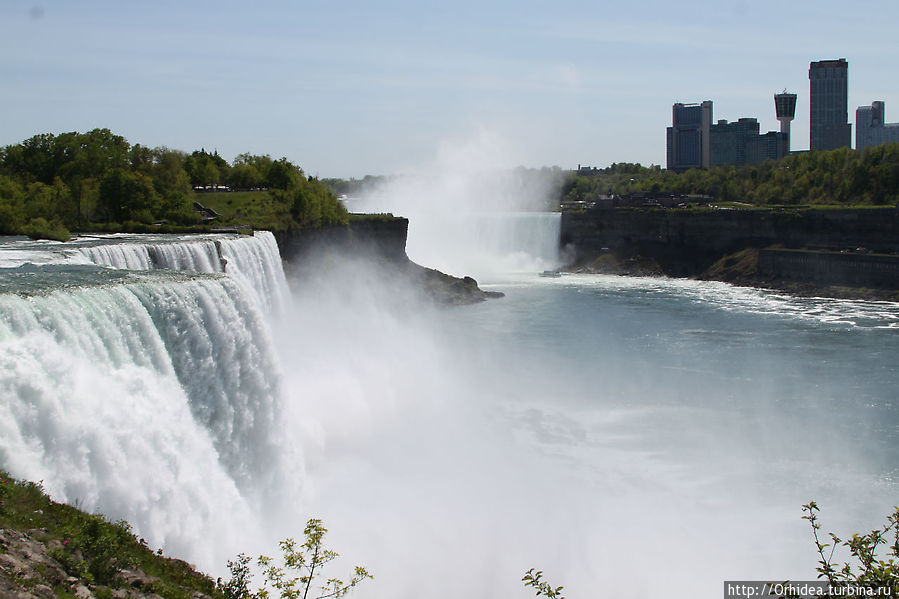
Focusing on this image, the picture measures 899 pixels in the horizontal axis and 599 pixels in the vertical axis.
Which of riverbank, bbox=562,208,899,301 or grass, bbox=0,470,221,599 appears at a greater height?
riverbank, bbox=562,208,899,301

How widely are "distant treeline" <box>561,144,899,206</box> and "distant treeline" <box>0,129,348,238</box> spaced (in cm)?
5231

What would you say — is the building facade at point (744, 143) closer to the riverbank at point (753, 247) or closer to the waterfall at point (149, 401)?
the riverbank at point (753, 247)

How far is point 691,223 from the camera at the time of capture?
216ft

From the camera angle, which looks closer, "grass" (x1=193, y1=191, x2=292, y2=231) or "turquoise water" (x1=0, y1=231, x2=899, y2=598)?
"turquoise water" (x1=0, y1=231, x2=899, y2=598)

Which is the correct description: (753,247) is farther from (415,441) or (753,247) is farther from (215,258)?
(215,258)

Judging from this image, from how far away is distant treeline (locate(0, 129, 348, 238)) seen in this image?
31.9 m

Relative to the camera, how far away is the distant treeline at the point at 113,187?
31922 millimetres

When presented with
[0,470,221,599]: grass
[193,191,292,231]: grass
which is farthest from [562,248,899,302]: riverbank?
[0,470,221,599]: grass

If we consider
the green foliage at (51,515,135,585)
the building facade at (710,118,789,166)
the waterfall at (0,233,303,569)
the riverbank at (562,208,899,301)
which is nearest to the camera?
the green foliage at (51,515,135,585)

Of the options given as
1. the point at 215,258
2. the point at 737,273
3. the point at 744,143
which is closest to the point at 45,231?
the point at 215,258

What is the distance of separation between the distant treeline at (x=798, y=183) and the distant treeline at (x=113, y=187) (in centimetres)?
5231

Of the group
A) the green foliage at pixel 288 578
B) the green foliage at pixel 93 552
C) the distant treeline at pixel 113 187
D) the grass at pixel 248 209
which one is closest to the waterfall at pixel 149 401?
the green foliage at pixel 93 552

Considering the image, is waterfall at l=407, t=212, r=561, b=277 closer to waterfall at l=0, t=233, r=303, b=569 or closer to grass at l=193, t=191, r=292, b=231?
grass at l=193, t=191, r=292, b=231

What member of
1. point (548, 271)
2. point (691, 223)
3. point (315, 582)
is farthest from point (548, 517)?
point (691, 223)
